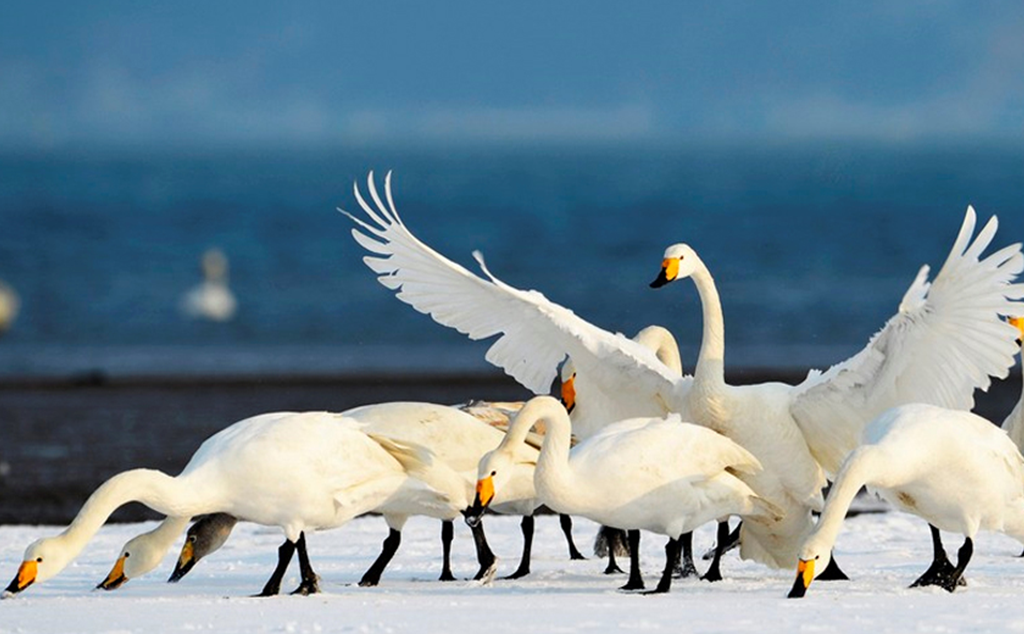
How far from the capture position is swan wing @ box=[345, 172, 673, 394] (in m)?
11.0

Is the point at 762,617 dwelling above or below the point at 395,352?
below

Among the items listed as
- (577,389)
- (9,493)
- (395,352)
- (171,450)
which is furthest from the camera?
(395,352)

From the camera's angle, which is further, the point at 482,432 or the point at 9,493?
the point at 9,493

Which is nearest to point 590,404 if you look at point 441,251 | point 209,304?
point 209,304

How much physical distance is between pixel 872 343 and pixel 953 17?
613 feet

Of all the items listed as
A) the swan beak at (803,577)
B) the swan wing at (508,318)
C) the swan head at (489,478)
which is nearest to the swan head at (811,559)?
the swan beak at (803,577)

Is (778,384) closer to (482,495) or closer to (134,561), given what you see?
(482,495)

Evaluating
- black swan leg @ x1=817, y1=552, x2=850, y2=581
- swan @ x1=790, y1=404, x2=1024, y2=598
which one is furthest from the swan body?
swan @ x1=790, y1=404, x2=1024, y2=598

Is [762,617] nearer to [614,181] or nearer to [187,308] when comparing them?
[187,308]

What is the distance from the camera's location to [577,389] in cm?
1139

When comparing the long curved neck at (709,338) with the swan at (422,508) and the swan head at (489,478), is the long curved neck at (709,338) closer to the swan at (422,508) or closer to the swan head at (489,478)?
the swan at (422,508)

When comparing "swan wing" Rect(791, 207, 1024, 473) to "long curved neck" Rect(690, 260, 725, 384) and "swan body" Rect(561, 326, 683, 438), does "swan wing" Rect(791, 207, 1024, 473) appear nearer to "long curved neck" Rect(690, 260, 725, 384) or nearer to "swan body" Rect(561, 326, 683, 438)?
"long curved neck" Rect(690, 260, 725, 384)

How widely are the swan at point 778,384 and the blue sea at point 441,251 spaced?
13.2 m

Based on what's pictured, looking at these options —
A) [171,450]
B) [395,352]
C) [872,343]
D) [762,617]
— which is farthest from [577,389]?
[395,352]
